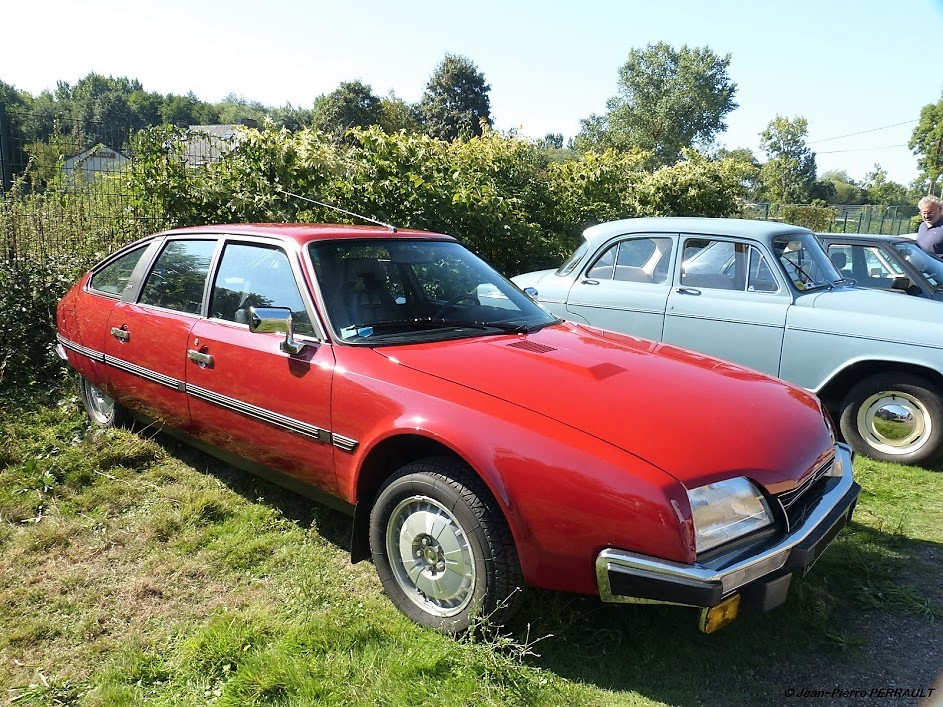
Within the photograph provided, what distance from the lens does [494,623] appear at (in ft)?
8.55

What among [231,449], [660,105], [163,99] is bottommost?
[231,449]

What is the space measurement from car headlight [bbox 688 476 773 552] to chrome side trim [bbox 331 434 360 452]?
1428mm

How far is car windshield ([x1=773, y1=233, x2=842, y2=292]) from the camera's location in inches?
215

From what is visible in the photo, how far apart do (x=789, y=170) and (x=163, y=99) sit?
107247 mm

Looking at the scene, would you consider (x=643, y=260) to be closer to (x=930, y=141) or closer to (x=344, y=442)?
(x=344, y=442)

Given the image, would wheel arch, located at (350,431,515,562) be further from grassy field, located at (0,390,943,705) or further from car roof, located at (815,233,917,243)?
car roof, located at (815,233,917,243)

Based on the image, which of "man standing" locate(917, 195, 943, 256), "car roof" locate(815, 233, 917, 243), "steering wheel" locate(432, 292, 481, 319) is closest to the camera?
"steering wheel" locate(432, 292, 481, 319)

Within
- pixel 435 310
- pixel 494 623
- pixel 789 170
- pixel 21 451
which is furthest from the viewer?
pixel 789 170

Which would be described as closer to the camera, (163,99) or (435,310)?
(435,310)

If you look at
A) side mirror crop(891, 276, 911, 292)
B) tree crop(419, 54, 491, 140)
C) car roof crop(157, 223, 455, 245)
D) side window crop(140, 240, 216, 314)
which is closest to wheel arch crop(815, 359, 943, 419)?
side mirror crop(891, 276, 911, 292)

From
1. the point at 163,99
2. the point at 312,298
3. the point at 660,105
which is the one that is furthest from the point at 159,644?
the point at 163,99

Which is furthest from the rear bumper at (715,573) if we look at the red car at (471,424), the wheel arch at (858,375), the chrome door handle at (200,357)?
the wheel arch at (858,375)

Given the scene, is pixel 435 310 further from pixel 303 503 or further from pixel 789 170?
pixel 789 170

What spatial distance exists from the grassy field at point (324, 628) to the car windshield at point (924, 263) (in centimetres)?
422
